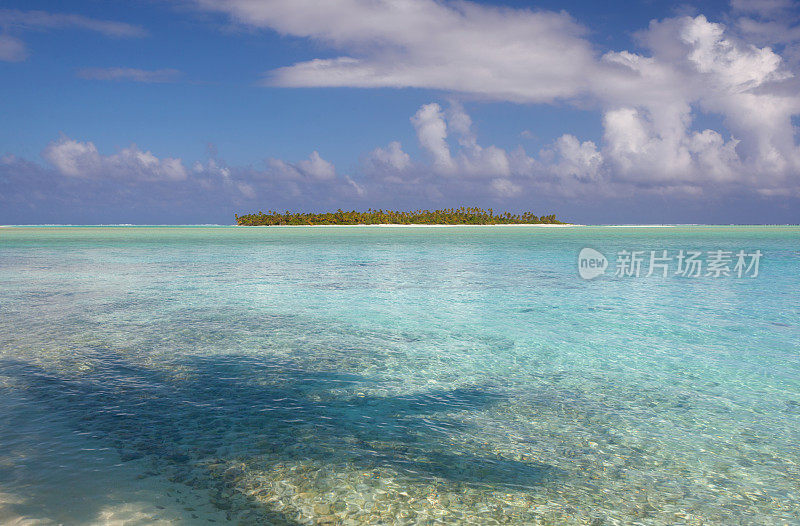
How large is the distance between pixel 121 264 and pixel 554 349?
88.9ft

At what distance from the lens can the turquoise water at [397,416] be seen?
4488 millimetres

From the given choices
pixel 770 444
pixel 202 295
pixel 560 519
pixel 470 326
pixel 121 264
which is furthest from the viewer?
pixel 121 264

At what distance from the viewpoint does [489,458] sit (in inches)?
209

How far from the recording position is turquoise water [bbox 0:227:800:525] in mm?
4488

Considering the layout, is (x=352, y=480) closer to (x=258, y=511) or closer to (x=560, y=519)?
(x=258, y=511)

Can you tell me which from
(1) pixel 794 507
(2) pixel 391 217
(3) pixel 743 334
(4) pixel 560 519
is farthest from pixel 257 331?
(2) pixel 391 217

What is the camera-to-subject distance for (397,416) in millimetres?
6438

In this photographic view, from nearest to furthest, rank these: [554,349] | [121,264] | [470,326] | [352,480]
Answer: [352,480] → [554,349] → [470,326] → [121,264]

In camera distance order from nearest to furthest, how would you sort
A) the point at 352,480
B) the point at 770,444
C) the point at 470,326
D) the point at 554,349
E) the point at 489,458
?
the point at 352,480 < the point at 489,458 < the point at 770,444 < the point at 554,349 < the point at 470,326

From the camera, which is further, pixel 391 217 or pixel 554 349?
pixel 391 217

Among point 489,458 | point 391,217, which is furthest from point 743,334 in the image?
point 391,217

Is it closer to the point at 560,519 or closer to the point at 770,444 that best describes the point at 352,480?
the point at 560,519

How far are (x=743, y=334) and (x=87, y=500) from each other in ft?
41.0

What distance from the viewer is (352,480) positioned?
4.83 m
